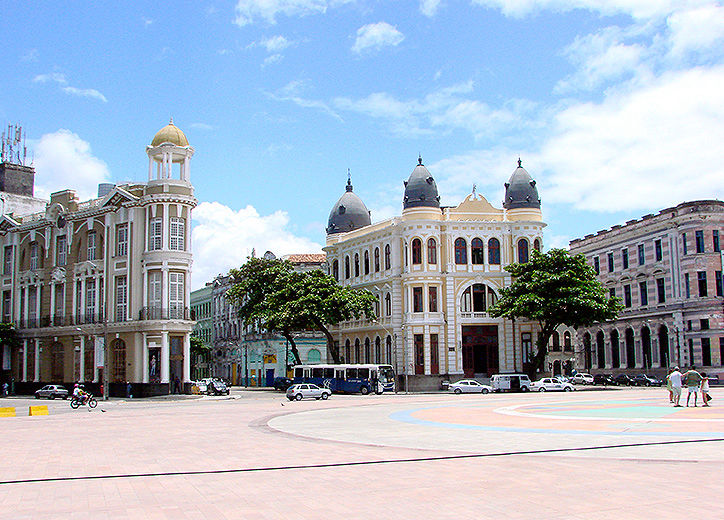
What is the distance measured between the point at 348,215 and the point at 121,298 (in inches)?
1138

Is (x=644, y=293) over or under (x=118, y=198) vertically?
under

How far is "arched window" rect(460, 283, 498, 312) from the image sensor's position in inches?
2837

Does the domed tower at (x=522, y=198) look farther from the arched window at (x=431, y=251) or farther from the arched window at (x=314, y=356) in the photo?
the arched window at (x=314, y=356)

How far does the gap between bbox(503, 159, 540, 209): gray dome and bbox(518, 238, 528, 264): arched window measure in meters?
3.48

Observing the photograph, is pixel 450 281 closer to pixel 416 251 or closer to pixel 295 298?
pixel 416 251

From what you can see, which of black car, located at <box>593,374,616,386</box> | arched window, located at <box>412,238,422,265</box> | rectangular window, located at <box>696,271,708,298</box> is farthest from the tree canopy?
rectangular window, located at <box>696,271,708,298</box>

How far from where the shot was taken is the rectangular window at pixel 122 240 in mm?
65688

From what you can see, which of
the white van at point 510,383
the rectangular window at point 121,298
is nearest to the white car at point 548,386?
the white van at point 510,383

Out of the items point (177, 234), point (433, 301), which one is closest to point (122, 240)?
point (177, 234)

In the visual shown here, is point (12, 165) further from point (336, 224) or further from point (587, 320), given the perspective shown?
point (587, 320)

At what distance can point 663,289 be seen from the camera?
240 feet

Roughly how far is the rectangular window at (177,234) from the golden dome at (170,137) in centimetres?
672

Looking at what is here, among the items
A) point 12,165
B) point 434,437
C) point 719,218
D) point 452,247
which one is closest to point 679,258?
point 719,218

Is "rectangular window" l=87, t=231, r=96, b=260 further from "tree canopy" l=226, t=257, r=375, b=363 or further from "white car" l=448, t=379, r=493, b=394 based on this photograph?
"white car" l=448, t=379, r=493, b=394
